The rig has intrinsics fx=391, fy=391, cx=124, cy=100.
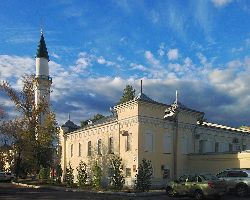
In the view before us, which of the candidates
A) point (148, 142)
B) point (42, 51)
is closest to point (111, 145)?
point (148, 142)

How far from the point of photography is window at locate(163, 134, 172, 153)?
3947 centimetres

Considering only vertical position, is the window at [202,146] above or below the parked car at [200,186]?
above

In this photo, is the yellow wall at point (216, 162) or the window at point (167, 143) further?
the window at point (167, 143)

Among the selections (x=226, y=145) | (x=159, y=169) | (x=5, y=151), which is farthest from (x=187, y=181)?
(x=5, y=151)

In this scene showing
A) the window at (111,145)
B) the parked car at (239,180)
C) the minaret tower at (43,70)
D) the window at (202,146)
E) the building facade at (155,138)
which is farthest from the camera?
the minaret tower at (43,70)

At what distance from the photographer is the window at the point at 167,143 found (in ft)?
129

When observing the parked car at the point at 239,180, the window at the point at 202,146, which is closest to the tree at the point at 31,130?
the window at the point at 202,146

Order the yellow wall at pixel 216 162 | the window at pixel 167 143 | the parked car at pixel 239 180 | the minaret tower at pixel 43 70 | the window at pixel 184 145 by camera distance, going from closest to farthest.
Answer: the parked car at pixel 239 180, the yellow wall at pixel 216 162, the window at pixel 167 143, the window at pixel 184 145, the minaret tower at pixel 43 70

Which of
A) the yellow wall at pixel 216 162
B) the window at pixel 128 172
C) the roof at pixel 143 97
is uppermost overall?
the roof at pixel 143 97

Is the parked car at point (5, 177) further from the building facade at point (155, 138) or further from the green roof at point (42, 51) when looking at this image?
the green roof at point (42, 51)

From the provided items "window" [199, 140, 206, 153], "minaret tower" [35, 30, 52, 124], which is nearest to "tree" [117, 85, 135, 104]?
"minaret tower" [35, 30, 52, 124]

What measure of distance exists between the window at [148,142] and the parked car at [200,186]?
10120 mm

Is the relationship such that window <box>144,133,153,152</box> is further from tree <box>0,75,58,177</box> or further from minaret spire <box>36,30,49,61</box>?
minaret spire <box>36,30,49,61</box>

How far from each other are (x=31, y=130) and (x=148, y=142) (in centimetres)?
2027
